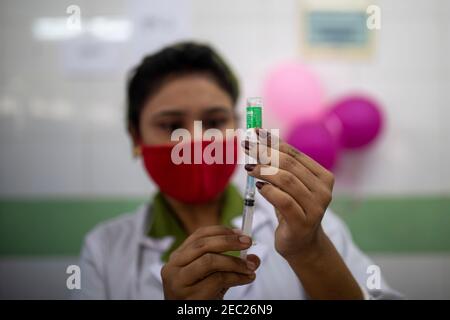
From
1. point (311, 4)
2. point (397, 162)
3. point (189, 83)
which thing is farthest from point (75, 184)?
point (397, 162)

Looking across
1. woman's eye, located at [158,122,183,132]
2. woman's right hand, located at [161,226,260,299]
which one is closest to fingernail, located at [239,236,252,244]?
woman's right hand, located at [161,226,260,299]

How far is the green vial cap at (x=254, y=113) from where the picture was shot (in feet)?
1.78

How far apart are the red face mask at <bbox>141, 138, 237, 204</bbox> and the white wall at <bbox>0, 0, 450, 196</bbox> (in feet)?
1.44

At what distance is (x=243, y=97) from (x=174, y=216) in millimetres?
508

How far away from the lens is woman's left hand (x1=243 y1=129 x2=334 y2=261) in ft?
1.67

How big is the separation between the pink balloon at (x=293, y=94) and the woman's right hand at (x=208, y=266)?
26.4 inches

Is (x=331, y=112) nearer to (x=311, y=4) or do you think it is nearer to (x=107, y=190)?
(x=311, y=4)

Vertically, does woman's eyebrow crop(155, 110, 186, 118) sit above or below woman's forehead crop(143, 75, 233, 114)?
below

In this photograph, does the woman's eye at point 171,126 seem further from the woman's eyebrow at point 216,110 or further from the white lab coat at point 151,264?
the white lab coat at point 151,264

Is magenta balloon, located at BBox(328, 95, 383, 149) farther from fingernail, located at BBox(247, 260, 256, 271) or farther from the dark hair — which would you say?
fingernail, located at BBox(247, 260, 256, 271)

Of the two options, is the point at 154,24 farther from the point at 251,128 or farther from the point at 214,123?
the point at 251,128

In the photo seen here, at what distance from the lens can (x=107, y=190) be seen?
1.22 meters

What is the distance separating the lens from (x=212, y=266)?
22.8 inches

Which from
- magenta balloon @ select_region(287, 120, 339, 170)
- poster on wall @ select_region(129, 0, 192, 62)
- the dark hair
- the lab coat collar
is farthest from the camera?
poster on wall @ select_region(129, 0, 192, 62)
